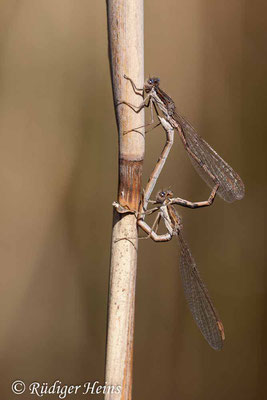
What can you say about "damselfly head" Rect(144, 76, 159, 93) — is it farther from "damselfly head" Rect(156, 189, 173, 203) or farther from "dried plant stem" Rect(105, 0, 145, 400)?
"dried plant stem" Rect(105, 0, 145, 400)

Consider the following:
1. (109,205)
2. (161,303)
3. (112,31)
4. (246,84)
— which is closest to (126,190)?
(112,31)

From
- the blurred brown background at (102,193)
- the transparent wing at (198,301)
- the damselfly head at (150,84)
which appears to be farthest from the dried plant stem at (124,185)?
the blurred brown background at (102,193)

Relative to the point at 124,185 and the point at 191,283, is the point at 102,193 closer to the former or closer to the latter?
the point at 191,283

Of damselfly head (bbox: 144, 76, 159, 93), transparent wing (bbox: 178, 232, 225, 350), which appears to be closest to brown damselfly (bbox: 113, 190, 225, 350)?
transparent wing (bbox: 178, 232, 225, 350)

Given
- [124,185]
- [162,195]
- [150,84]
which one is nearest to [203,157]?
[162,195]

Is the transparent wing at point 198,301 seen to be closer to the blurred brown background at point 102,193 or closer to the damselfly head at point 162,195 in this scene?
the damselfly head at point 162,195
